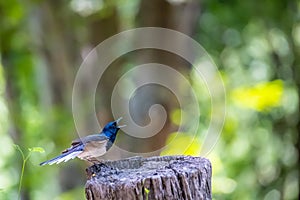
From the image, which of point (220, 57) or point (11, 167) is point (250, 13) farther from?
point (11, 167)

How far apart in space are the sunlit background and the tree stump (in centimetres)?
201

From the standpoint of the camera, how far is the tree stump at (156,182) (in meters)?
1.78

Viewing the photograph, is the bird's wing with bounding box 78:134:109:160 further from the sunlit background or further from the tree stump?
the sunlit background

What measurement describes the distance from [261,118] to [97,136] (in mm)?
5487

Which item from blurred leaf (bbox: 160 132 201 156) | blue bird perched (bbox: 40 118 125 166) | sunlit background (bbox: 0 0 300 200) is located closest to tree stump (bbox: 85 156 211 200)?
blue bird perched (bbox: 40 118 125 166)

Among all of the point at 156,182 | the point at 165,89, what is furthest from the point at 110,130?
the point at 165,89

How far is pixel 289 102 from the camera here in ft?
23.8

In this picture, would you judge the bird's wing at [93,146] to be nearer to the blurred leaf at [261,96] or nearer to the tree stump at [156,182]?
the tree stump at [156,182]

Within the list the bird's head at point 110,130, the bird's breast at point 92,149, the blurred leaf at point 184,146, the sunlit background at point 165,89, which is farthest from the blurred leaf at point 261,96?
the bird's breast at point 92,149

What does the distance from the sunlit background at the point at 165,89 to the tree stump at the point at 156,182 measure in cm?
201

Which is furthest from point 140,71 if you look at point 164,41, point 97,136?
point 97,136

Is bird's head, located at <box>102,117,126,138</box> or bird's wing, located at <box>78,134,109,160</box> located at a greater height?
bird's head, located at <box>102,117,126,138</box>

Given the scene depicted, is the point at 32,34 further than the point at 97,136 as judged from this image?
Yes

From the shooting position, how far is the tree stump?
178 centimetres
